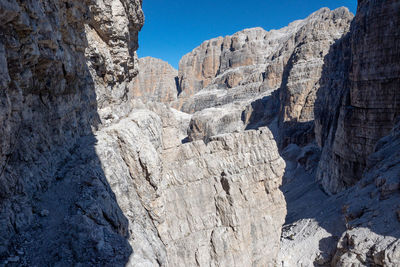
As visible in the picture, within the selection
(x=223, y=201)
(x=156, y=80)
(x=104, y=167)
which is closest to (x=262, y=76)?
(x=156, y=80)

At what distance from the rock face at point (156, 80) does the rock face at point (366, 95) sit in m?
61.5

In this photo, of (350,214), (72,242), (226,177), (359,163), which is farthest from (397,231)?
(72,242)

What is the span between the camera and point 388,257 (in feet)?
39.8

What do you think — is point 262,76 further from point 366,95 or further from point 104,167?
point 104,167

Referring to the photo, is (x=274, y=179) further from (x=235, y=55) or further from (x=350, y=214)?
(x=235, y=55)

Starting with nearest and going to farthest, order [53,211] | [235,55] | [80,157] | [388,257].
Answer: [53,211], [80,157], [388,257], [235,55]

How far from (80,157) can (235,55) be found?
85.6 metres

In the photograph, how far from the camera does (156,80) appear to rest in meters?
84.6

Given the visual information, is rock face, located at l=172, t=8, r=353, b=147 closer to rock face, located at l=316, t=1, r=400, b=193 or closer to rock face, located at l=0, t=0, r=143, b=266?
rock face, located at l=316, t=1, r=400, b=193

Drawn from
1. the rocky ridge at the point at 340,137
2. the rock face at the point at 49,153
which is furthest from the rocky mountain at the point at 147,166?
the rocky ridge at the point at 340,137

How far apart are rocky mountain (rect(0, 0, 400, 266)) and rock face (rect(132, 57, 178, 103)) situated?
5921cm

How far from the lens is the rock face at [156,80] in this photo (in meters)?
82.4

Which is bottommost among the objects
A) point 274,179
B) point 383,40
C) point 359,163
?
point 359,163

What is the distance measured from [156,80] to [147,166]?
7847cm
